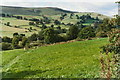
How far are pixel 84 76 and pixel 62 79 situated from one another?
1.57 m

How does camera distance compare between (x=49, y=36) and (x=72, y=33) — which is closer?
(x=49, y=36)

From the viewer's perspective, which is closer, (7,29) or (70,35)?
(70,35)

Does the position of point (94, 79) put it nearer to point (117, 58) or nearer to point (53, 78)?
point (53, 78)

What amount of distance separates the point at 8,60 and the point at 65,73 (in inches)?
582

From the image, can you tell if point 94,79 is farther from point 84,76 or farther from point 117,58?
point 117,58

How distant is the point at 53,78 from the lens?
17094 mm

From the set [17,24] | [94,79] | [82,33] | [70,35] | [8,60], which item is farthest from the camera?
[17,24]

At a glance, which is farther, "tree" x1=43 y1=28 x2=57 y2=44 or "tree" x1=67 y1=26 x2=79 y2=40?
"tree" x1=67 y1=26 x2=79 y2=40

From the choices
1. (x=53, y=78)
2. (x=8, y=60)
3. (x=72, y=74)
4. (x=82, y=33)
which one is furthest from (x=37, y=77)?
(x=82, y=33)

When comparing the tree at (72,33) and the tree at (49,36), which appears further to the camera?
the tree at (72,33)

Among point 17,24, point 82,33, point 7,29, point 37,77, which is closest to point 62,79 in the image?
point 37,77

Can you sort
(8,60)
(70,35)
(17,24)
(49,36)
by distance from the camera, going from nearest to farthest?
(8,60) → (49,36) → (70,35) → (17,24)

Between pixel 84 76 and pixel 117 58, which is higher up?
pixel 117 58

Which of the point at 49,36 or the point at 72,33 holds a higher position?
the point at 49,36
